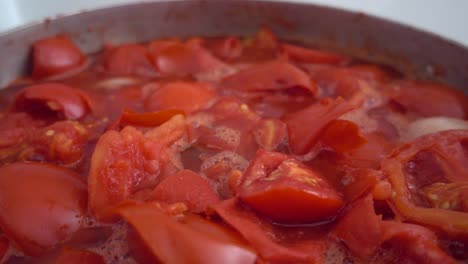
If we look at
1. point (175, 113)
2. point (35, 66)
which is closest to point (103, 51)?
point (35, 66)

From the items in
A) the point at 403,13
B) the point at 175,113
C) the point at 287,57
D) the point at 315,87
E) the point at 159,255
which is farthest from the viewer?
the point at 403,13

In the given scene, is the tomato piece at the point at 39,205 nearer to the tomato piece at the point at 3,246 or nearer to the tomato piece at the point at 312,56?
the tomato piece at the point at 3,246

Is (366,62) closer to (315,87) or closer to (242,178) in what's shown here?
(315,87)

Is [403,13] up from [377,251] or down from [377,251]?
up

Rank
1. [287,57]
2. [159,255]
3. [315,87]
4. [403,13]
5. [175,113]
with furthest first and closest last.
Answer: [403,13] → [287,57] → [315,87] → [175,113] → [159,255]

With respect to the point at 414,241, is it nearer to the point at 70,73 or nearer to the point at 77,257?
the point at 77,257

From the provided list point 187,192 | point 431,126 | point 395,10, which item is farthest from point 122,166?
point 395,10

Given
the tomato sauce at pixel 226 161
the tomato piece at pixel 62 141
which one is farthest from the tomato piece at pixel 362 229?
the tomato piece at pixel 62 141
